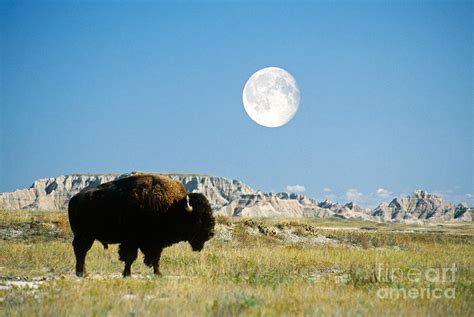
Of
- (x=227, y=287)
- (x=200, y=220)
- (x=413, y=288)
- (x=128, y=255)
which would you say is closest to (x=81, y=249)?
(x=128, y=255)

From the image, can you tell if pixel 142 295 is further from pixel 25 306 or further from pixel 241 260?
pixel 241 260

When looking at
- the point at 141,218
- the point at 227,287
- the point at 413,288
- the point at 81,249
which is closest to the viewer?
the point at 227,287

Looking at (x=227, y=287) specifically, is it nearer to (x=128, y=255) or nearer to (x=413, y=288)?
(x=128, y=255)

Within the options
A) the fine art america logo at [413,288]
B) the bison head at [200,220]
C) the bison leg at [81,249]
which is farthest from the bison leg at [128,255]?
the fine art america logo at [413,288]

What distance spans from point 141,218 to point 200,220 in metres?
1.48

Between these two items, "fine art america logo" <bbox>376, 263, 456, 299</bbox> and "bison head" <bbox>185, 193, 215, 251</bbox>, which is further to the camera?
"bison head" <bbox>185, 193, 215, 251</bbox>

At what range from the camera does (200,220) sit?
14180 millimetres

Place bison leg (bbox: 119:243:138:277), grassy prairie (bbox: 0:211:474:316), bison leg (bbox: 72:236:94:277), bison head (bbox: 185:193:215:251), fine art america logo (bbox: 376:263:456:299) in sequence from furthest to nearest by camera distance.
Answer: bison leg (bbox: 72:236:94:277) → bison head (bbox: 185:193:215:251) → bison leg (bbox: 119:243:138:277) → fine art america logo (bbox: 376:263:456:299) → grassy prairie (bbox: 0:211:474:316)

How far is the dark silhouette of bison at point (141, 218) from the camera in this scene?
1391cm

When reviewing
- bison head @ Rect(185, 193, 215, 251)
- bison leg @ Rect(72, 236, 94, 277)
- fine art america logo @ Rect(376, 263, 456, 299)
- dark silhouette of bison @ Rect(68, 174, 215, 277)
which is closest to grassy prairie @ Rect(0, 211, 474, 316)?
fine art america logo @ Rect(376, 263, 456, 299)

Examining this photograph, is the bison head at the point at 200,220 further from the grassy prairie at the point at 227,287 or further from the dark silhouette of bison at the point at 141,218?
the grassy prairie at the point at 227,287

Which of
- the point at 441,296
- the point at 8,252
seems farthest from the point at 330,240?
the point at 441,296

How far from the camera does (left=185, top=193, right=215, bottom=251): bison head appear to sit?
14141 millimetres

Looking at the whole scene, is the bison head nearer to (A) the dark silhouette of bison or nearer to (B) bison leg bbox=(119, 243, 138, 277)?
(A) the dark silhouette of bison
